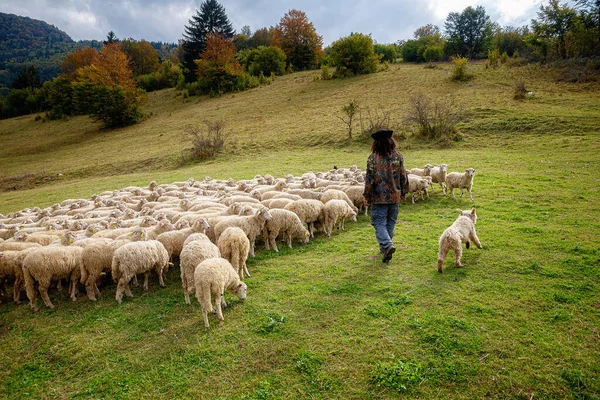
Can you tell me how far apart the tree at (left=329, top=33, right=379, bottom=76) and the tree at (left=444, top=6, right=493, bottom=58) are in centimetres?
2681

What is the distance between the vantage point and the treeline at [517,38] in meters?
41.9

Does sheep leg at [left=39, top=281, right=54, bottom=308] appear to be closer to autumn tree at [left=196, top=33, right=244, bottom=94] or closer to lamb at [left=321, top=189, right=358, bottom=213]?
lamb at [left=321, top=189, right=358, bottom=213]

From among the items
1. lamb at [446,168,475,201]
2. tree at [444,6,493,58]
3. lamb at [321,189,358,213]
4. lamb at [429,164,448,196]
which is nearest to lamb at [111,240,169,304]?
lamb at [321,189,358,213]

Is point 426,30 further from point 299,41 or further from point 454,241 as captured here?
point 454,241

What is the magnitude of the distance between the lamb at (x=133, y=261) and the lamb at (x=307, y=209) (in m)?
4.28

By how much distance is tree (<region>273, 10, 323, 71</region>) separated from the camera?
7031 centimetres

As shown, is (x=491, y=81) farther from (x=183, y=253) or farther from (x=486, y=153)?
(x=183, y=253)

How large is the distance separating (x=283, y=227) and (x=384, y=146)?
3888 millimetres

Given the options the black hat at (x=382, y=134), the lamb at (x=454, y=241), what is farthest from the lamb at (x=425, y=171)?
the black hat at (x=382, y=134)

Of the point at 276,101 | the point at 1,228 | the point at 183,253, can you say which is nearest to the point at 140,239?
the point at 183,253

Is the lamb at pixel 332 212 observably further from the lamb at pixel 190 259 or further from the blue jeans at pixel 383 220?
the lamb at pixel 190 259

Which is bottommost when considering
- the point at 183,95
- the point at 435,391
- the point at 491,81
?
the point at 435,391

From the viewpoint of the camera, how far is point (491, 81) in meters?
37.8

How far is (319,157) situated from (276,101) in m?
24.2
